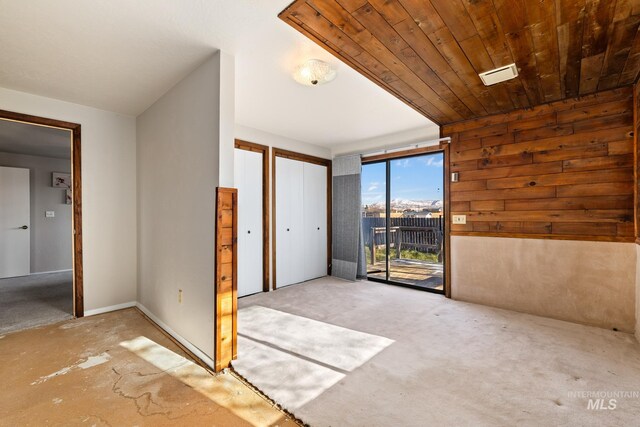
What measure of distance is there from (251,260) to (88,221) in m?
1.91

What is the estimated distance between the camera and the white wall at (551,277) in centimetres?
266

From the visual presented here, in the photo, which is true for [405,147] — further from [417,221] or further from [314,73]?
[314,73]

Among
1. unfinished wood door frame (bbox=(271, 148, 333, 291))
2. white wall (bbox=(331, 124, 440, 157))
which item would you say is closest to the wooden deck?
unfinished wood door frame (bbox=(271, 148, 333, 291))

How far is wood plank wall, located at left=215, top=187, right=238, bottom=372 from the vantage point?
2.00 metres

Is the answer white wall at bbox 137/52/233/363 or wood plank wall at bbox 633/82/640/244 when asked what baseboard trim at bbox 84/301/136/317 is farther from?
wood plank wall at bbox 633/82/640/244

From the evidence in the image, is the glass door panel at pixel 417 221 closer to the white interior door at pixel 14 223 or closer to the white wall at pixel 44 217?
the white wall at pixel 44 217

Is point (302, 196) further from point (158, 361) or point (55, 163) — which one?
point (55, 163)

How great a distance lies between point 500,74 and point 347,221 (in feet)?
10.0

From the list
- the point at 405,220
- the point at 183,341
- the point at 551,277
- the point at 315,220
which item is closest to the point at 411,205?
the point at 405,220

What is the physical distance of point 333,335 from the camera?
258cm

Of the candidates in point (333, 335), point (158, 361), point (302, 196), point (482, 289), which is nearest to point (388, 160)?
point (302, 196)

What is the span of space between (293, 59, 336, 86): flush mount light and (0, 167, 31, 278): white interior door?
5.83 m

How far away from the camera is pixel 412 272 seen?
489 centimetres

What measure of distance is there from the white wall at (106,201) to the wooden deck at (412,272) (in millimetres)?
3573
